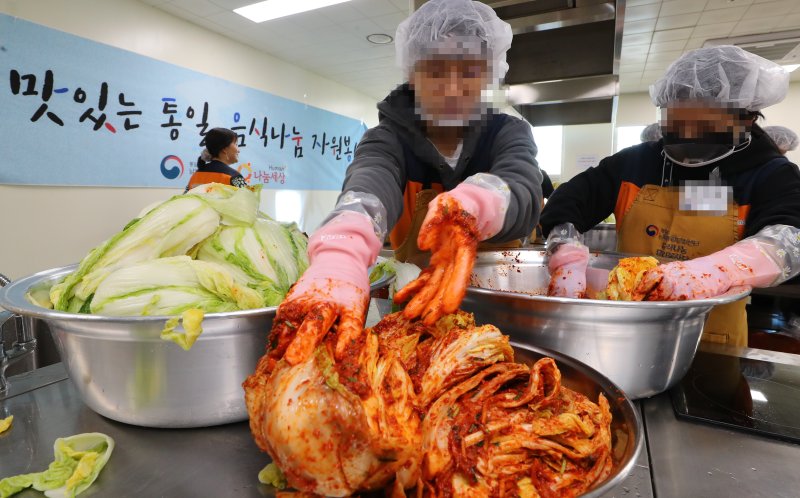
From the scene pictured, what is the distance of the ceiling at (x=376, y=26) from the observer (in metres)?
5.38

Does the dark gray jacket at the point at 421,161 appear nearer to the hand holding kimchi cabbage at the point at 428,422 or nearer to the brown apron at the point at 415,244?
the brown apron at the point at 415,244

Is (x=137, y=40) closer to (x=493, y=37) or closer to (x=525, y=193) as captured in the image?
(x=493, y=37)

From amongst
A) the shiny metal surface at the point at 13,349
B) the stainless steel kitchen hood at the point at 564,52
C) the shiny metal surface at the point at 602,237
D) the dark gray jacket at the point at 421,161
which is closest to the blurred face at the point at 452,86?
the dark gray jacket at the point at 421,161

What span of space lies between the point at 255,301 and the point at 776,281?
1896 mm

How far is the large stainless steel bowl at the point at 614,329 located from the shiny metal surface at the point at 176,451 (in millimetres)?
126

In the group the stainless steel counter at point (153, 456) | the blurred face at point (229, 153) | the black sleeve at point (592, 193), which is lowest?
the stainless steel counter at point (153, 456)

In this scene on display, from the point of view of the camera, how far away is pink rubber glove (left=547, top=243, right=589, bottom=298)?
171 cm

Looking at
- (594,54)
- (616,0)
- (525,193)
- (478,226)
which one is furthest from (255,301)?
(594,54)

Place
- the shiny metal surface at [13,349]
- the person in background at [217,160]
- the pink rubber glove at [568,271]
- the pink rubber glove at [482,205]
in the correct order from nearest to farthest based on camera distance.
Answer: the pink rubber glove at [482,205]
the shiny metal surface at [13,349]
the pink rubber glove at [568,271]
the person in background at [217,160]

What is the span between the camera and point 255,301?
120 centimetres

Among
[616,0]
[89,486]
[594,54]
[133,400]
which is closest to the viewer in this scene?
[89,486]

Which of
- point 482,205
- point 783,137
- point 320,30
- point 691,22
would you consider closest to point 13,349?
point 482,205

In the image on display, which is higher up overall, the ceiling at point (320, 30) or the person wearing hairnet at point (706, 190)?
the ceiling at point (320, 30)

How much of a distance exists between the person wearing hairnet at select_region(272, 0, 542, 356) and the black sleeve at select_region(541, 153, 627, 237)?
0.73 meters
